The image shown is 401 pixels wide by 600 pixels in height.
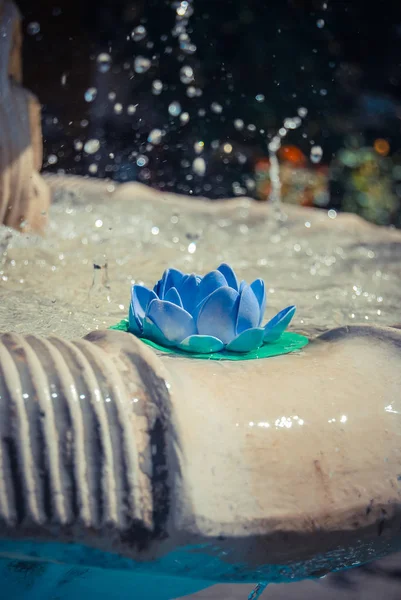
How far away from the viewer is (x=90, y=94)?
6031mm

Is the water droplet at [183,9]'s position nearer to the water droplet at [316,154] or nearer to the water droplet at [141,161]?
the water droplet at [141,161]

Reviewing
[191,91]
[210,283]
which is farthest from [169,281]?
[191,91]

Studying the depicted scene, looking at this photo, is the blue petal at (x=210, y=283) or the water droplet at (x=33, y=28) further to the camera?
Result: the water droplet at (x=33, y=28)

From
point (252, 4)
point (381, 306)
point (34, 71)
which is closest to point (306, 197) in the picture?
point (252, 4)

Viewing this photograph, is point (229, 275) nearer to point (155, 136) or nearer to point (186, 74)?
point (155, 136)

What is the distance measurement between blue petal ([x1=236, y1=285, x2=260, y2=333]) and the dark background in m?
4.33

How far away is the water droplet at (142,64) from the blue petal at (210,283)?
4991 mm

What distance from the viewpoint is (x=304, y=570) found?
142 cm

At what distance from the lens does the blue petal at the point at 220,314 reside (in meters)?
1.64

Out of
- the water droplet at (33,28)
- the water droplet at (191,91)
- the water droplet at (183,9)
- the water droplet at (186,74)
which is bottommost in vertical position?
the water droplet at (191,91)

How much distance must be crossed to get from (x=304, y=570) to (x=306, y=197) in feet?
17.8

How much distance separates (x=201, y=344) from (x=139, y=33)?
5366 mm

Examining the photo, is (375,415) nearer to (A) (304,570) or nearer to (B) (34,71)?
(A) (304,570)

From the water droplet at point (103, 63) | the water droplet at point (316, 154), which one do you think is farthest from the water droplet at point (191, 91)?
the water droplet at point (316, 154)
